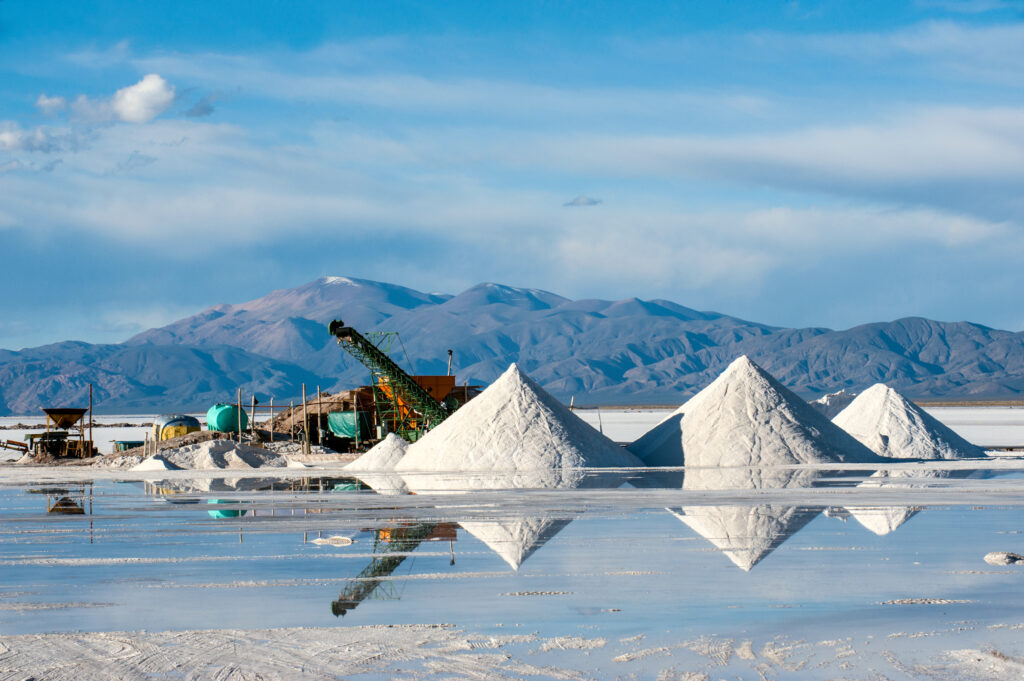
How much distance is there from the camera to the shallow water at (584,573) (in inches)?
296

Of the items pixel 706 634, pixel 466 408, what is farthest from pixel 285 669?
pixel 466 408

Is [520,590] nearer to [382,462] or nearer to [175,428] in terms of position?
[382,462]

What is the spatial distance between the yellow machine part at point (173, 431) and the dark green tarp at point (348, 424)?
6.89 m

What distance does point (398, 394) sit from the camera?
3800 centimetres

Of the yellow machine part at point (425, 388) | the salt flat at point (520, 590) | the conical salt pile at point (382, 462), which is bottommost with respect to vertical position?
the salt flat at point (520, 590)

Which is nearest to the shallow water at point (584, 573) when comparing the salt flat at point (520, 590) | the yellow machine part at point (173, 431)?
the salt flat at point (520, 590)

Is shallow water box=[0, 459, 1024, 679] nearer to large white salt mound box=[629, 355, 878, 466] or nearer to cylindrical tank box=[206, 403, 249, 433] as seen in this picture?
large white salt mound box=[629, 355, 878, 466]

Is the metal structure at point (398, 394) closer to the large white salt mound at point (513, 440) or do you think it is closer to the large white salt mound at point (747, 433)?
the large white salt mound at point (513, 440)

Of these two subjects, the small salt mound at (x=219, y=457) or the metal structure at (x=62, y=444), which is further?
the metal structure at (x=62, y=444)

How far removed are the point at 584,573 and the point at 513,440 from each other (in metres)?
16.0

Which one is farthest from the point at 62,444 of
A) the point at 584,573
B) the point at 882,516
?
the point at 584,573

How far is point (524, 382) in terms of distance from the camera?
95.9 feet

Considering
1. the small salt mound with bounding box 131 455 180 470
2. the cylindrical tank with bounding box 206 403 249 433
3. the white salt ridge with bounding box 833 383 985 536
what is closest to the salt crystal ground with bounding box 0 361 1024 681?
the small salt mound with bounding box 131 455 180 470

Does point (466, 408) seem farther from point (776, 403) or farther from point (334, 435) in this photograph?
point (334, 435)
